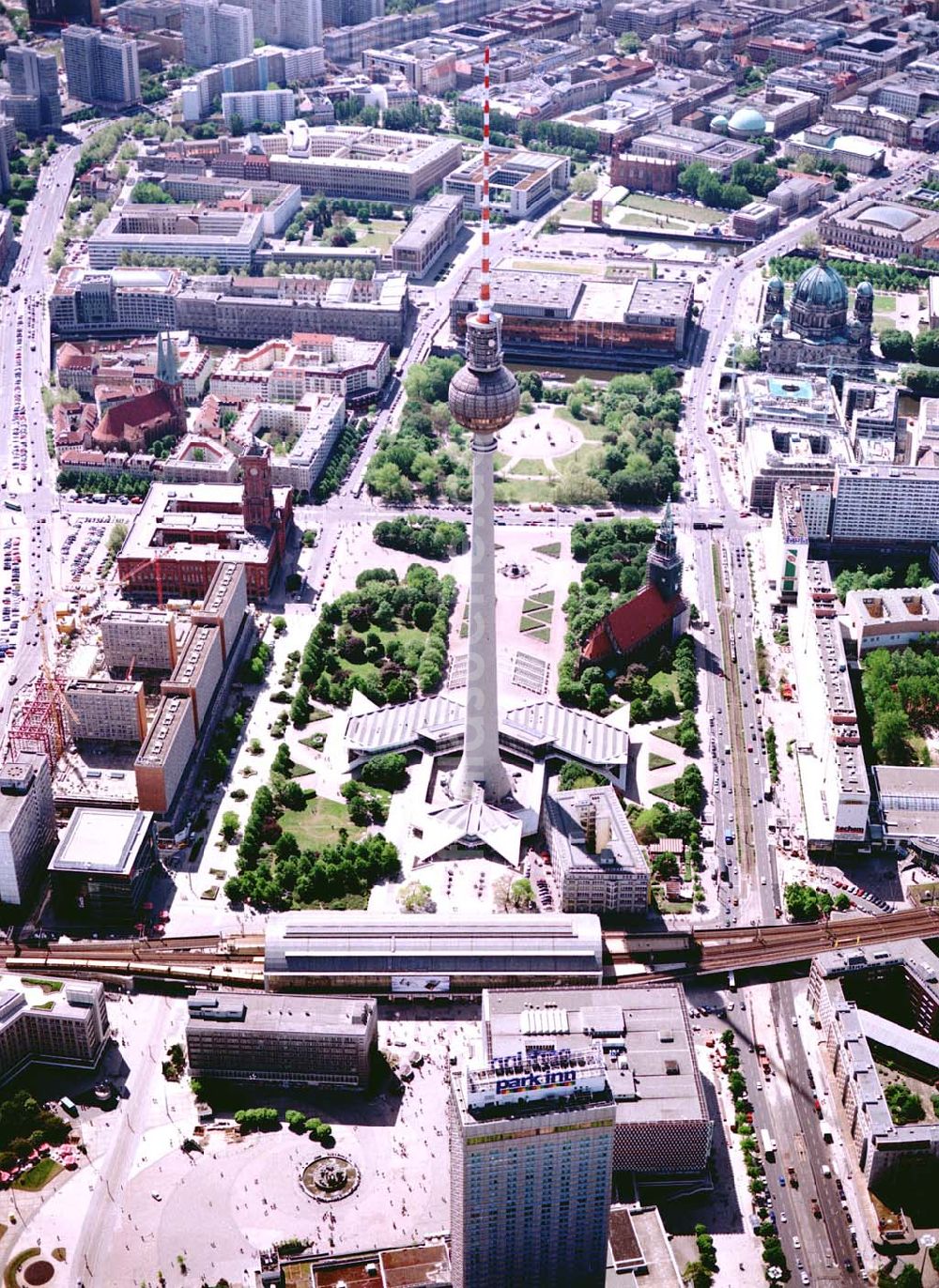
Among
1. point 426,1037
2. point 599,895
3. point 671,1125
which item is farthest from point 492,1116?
point 599,895

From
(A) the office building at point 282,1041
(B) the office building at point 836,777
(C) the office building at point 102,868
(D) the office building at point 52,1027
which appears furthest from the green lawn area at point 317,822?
(B) the office building at point 836,777

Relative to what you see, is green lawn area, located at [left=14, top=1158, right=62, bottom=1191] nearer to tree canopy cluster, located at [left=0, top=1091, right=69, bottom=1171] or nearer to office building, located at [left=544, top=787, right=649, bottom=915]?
tree canopy cluster, located at [left=0, top=1091, right=69, bottom=1171]

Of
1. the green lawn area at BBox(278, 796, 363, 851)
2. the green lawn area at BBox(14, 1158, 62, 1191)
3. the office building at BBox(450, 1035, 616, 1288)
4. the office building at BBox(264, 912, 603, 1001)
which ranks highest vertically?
the office building at BBox(450, 1035, 616, 1288)

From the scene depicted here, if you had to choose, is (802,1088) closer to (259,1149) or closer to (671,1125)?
(671,1125)

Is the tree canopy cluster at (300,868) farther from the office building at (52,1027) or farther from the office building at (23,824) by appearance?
the office building at (52,1027)

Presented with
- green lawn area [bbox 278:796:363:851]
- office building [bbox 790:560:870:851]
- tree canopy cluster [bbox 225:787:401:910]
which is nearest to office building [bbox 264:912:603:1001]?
tree canopy cluster [bbox 225:787:401:910]

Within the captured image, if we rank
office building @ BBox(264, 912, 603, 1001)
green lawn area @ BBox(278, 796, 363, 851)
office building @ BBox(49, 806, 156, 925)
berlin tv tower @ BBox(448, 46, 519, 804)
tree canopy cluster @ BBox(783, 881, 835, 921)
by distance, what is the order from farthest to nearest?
green lawn area @ BBox(278, 796, 363, 851) → tree canopy cluster @ BBox(783, 881, 835, 921) → berlin tv tower @ BBox(448, 46, 519, 804) → office building @ BBox(49, 806, 156, 925) → office building @ BBox(264, 912, 603, 1001)

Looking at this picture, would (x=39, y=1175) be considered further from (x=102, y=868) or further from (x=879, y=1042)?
(x=879, y=1042)
